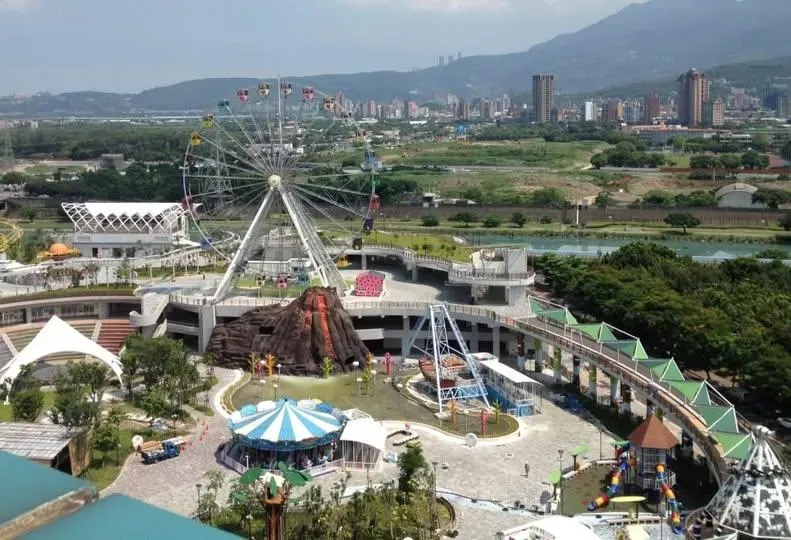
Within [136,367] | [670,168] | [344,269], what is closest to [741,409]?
[136,367]

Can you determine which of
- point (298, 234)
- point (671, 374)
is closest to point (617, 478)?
point (671, 374)

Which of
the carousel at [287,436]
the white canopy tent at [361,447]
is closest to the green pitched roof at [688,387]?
the white canopy tent at [361,447]

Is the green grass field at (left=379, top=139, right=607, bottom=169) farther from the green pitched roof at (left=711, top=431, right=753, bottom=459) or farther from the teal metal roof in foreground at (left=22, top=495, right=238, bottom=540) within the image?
the teal metal roof in foreground at (left=22, top=495, right=238, bottom=540)

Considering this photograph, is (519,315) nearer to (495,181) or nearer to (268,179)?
(268,179)

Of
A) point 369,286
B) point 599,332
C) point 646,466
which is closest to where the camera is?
point 646,466

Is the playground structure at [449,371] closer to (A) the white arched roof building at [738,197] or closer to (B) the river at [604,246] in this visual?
(B) the river at [604,246]

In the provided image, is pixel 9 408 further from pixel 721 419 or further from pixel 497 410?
pixel 721 419
